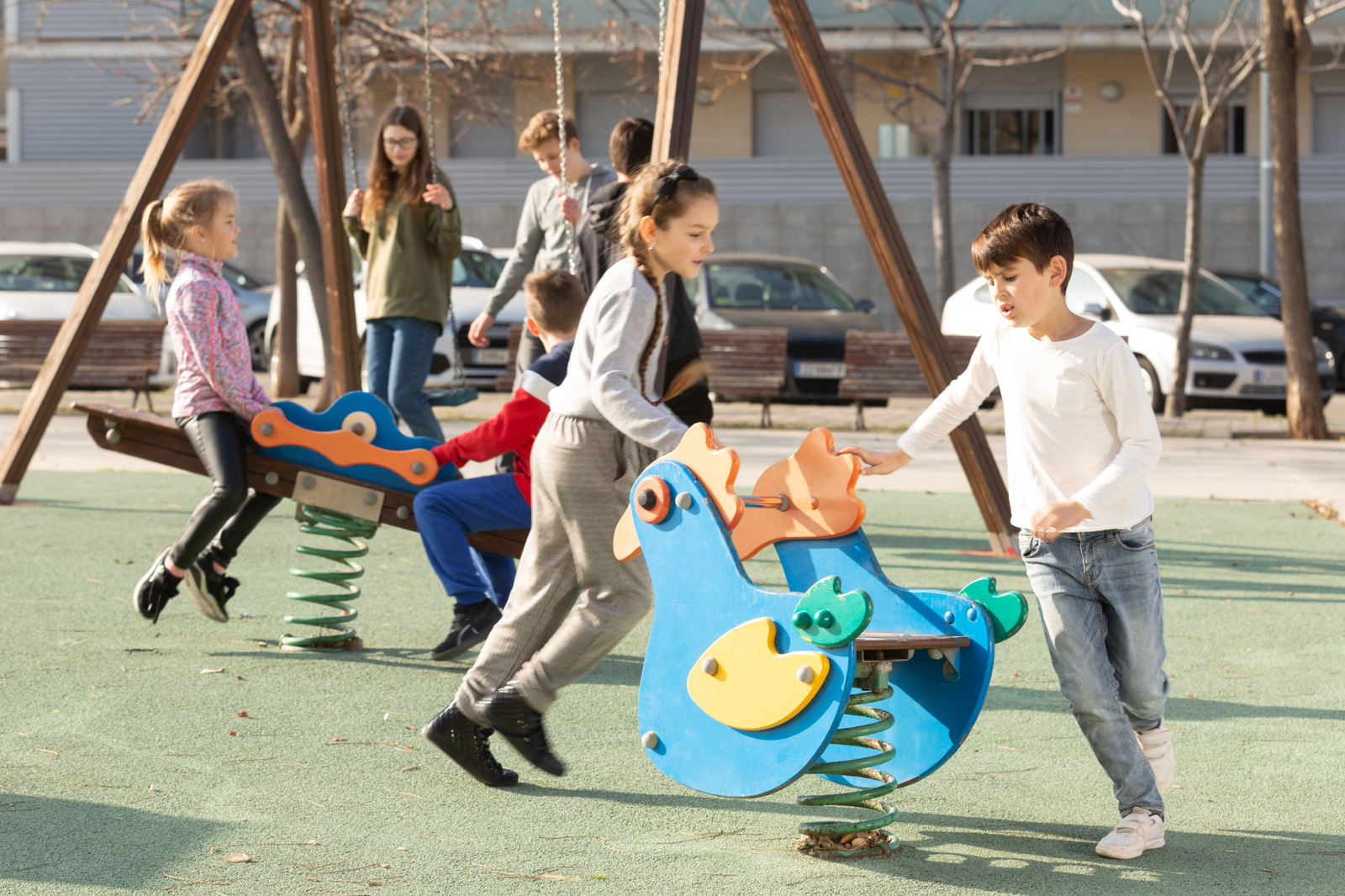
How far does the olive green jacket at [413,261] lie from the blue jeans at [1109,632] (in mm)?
4325

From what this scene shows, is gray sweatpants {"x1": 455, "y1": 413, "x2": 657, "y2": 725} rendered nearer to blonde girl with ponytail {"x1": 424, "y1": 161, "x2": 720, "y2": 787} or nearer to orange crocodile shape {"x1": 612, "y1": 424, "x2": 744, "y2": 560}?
blonde girl with ponytail {"x1": 424, "y1": 161, "x2": 720, "y2": 787}

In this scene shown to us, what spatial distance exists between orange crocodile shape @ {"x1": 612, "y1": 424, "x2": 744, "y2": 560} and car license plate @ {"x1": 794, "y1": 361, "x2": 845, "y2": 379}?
1143 centimetres

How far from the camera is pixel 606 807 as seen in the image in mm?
3703

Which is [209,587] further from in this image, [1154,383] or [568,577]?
[1154,383]

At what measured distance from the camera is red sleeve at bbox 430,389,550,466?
4543 millimetres

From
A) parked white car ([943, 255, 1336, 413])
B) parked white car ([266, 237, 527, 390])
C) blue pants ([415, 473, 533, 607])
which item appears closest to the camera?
blue pants ([415, 473, 533, 607])

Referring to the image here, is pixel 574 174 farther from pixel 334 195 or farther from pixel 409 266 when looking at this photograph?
pixel 334 195

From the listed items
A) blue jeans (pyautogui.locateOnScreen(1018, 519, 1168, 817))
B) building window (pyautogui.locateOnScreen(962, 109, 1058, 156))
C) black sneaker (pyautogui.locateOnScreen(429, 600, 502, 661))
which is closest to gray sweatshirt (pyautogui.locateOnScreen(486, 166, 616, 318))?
black sneaker (pyautogui.locateOnScreen(429, 600, 502, 661))

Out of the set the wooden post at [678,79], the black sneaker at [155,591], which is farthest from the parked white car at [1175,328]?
the black sneaker at [155,591]

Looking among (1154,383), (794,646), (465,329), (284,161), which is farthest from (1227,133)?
(794,646)

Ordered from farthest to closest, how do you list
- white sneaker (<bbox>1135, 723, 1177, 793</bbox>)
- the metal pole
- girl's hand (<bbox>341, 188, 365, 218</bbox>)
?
the metal pole → girl's hand (<bbox>341, 188, 365, 218</bbox>) → white sneaker (<bbox>1135, 723, 1177, 793</bbox>)

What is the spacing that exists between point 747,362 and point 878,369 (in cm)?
126

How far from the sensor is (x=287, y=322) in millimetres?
16500

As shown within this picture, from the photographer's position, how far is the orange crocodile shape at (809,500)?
3.53 meters
